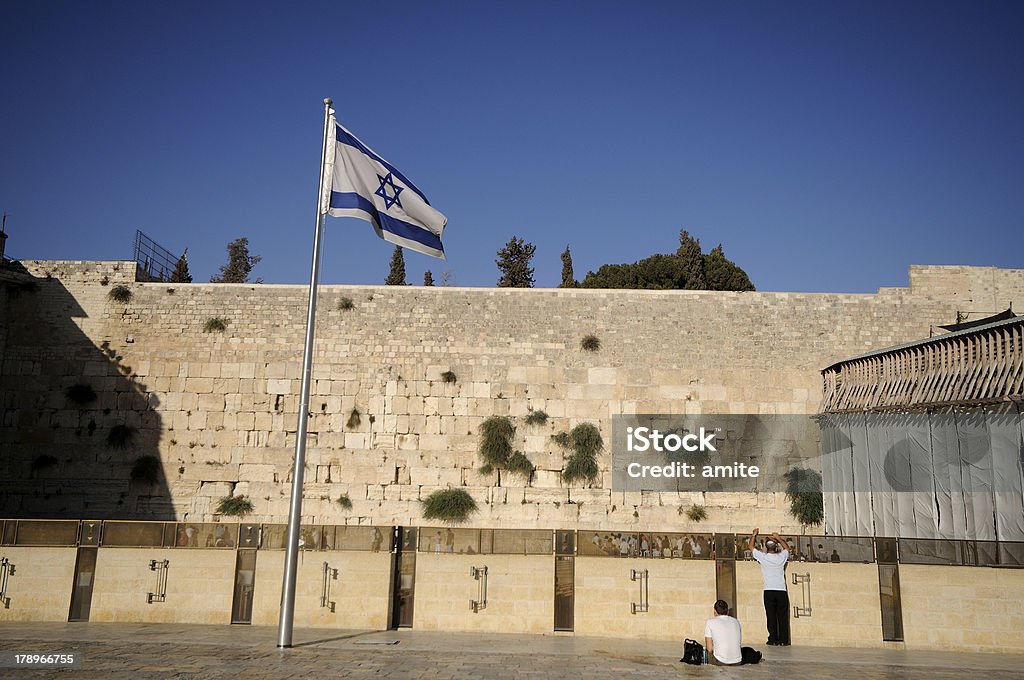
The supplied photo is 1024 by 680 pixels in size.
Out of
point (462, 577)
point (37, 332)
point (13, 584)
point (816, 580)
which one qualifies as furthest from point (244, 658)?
point (37, 332)

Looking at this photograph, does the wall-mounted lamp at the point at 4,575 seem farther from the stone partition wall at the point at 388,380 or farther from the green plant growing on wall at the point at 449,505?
the green plant growing on wall at the point at 449,505

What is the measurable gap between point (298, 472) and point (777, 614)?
5.59 metres

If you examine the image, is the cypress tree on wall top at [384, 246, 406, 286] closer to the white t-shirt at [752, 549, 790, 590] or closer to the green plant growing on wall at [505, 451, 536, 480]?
the green plant growing on wall at [505, 451, 536, 480]

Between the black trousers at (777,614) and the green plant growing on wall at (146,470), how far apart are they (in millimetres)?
13708

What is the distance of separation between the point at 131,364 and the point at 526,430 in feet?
30.9

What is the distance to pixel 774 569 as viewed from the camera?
26.6 feet

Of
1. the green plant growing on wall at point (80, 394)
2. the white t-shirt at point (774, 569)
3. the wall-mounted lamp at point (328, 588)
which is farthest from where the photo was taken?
the green plant growing on wall at point (80, 394)

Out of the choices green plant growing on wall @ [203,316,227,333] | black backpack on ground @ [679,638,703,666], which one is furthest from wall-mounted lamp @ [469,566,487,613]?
green plant growing on wall @ [203,316,227,333]

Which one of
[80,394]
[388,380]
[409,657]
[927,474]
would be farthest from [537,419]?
[80,394]

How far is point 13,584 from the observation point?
361 inches

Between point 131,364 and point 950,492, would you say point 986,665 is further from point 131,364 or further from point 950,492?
point 131,364

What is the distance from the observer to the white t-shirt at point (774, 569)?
810 centimetres

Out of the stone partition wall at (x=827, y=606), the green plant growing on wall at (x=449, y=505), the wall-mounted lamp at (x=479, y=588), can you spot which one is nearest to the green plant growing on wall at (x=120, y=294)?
the green plant growing on wall at (x=449, y=505)

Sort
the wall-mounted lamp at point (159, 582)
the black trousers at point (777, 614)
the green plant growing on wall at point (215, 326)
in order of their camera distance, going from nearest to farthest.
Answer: the black trousers at point (777, 614) → the wall-mounted lamp at point (159, 582) → the green plant growing on wall at point (215, 326)
